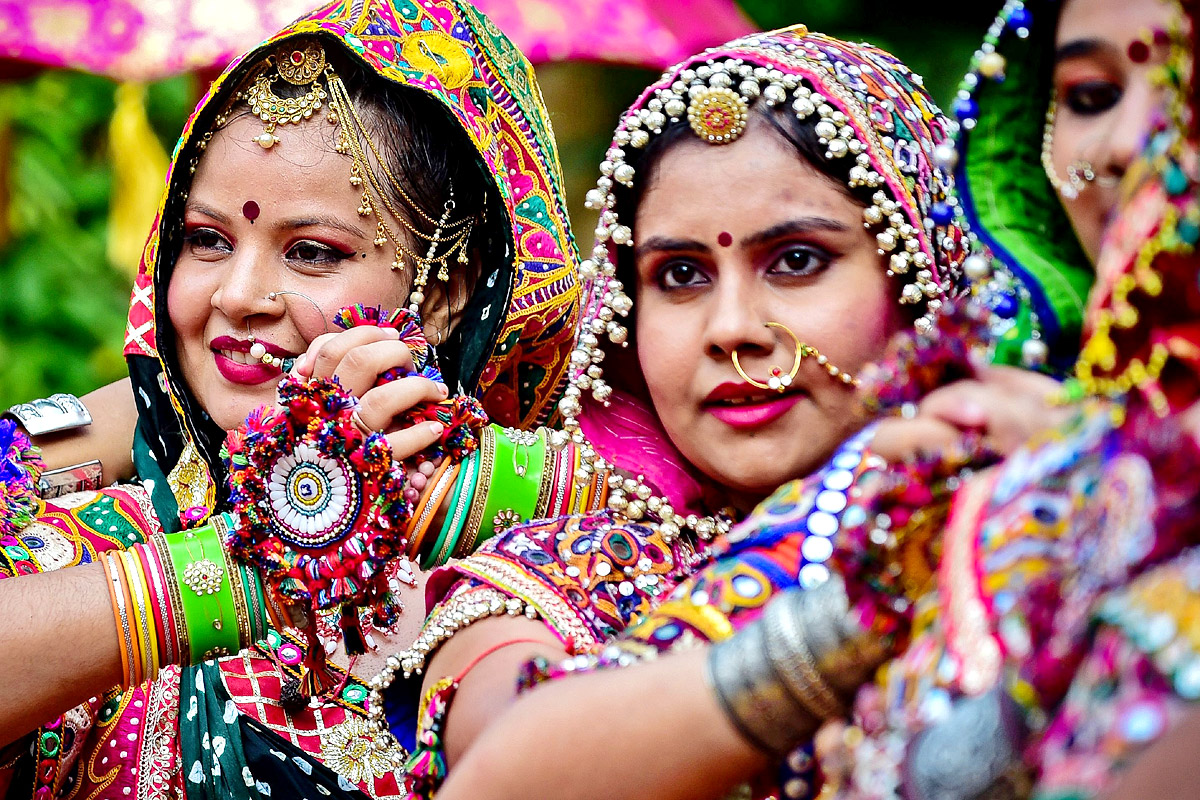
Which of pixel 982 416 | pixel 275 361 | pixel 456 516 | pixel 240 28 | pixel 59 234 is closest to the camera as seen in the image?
pixel 982 416

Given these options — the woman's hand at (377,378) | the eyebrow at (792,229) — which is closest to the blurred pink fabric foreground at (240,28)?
the woman's hand at (377,378)

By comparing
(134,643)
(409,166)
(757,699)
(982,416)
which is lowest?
(134,643)

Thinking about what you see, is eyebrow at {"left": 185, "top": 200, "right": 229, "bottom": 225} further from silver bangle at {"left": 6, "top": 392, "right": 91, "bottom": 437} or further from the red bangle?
the red bangle

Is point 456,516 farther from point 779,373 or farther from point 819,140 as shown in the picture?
point 819,140

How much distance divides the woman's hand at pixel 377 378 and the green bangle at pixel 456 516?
0.27 feet

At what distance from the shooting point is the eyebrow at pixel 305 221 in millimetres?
2566

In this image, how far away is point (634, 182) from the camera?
215cm

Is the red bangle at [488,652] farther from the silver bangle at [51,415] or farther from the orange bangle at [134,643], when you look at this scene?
the silver bangle at [51,415]

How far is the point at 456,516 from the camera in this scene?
2.27 metres

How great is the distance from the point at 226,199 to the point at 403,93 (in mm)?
409

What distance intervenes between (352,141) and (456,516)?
817 millimetres

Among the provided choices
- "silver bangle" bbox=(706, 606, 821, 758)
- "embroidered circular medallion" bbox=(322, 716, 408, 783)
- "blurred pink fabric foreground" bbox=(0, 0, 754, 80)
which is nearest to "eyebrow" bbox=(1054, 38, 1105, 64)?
"silver bangle" bbox=(706, 606, 821, 758)

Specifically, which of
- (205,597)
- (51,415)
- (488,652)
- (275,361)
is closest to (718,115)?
(488,652)

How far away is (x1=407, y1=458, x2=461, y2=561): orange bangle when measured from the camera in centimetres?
224
